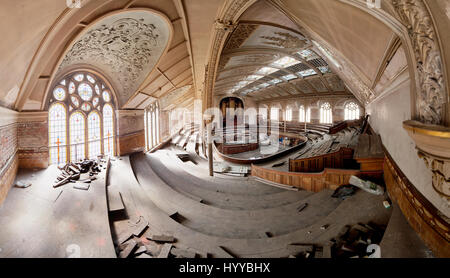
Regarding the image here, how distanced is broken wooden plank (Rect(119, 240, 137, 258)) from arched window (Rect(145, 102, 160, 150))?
871 centimetres

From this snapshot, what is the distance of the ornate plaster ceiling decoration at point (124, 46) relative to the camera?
13.6ft

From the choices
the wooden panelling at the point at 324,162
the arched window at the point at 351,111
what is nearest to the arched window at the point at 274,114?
the arched window at the point at 351,111

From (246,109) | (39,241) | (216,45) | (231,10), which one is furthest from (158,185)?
(246,109)

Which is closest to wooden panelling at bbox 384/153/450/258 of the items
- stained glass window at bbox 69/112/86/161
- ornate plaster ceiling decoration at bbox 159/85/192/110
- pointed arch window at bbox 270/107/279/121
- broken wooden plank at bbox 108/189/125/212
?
broken wooden plank at bbox 108/189/125/212

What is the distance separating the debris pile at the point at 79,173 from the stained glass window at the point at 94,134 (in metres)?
1.21

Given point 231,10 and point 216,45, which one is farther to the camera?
point 216,45

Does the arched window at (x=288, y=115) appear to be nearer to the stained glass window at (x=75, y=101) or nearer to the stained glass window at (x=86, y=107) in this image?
the stained glass window at (x=86, y=107)

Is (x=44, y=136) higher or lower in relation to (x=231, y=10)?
lower

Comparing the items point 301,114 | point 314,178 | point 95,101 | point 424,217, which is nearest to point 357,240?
point 424,217

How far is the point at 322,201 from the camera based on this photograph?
16.2ft

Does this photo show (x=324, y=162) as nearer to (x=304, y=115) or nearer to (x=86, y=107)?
(x=86, y=107)

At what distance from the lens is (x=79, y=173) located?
5273 mm

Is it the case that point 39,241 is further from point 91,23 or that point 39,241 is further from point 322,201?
point 322,201
